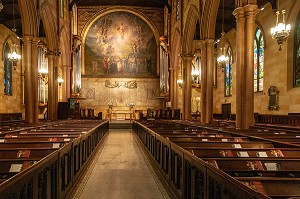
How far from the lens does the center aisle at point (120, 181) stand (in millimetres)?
5488

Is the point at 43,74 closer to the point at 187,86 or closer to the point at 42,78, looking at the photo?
the point at 42,78

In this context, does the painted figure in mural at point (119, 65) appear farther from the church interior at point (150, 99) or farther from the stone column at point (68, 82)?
the stone column at point (68, 82)

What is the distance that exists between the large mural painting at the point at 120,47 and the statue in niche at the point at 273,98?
1558cm

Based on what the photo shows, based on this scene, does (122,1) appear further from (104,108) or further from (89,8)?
(104,108)

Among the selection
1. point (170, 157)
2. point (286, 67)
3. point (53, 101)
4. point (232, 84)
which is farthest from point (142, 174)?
point (232, 84)

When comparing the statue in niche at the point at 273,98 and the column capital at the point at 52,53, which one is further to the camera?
the column capital at the point at 52,53

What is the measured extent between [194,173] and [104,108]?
25638 mm

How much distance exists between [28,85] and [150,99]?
1611 centimetres

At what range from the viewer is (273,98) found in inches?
602

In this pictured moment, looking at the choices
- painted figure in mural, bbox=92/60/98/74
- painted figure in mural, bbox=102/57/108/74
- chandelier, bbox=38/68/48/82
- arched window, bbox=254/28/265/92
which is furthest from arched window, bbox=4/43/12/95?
arched window, bbox=254/28/265/92

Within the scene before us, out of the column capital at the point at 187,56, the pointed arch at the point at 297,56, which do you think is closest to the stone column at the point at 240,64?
the pointed arch at the point at 297,56

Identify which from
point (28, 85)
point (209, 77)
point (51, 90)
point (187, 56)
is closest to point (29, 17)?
point (28, 85)

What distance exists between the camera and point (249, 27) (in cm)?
1016

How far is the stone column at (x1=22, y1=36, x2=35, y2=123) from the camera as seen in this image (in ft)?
47.3
